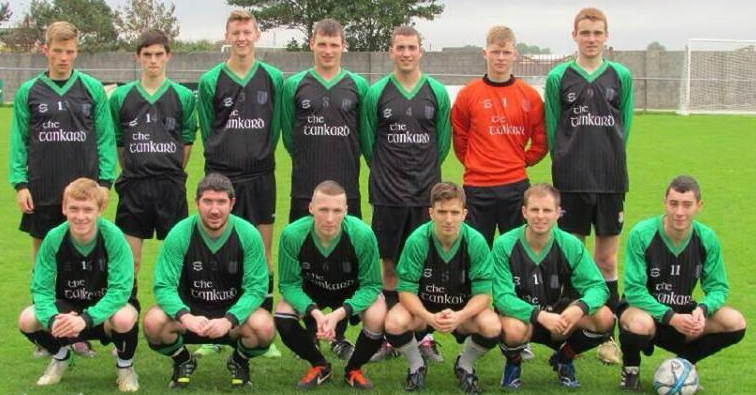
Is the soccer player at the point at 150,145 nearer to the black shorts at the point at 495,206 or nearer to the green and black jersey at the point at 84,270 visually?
the green and black jersey at the point at 84,270

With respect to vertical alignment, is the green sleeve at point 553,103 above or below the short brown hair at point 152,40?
below

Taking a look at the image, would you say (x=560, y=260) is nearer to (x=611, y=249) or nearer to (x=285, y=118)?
(x=611, y=249)

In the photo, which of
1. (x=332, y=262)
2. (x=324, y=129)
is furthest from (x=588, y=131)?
(x=332, y=262)

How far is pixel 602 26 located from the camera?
515 cm

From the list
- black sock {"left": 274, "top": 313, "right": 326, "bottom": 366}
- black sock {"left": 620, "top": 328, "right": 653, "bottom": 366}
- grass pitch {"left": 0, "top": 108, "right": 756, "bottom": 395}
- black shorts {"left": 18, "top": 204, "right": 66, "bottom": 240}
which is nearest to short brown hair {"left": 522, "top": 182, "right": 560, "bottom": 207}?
black sock {"left": 620, "top": 328, "right": 653, "bottom": 366}

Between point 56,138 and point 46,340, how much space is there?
114 centimetres

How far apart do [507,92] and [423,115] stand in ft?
1.63

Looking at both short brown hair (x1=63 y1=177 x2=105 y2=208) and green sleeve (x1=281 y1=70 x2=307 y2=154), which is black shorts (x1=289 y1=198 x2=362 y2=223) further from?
short brown hair (x1=63 y1=177 x2=105 y2=208)

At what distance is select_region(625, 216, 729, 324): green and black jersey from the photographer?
15.0 ft

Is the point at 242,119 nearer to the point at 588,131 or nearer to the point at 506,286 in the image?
the point at 506,286

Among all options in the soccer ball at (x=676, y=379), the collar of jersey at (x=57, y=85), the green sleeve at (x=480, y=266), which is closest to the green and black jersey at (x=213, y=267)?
the green sleeve at (x=480, y=266)

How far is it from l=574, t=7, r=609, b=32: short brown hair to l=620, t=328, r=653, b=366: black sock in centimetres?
171

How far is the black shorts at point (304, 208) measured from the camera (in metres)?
5.29

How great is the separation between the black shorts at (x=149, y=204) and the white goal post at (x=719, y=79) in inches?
903
